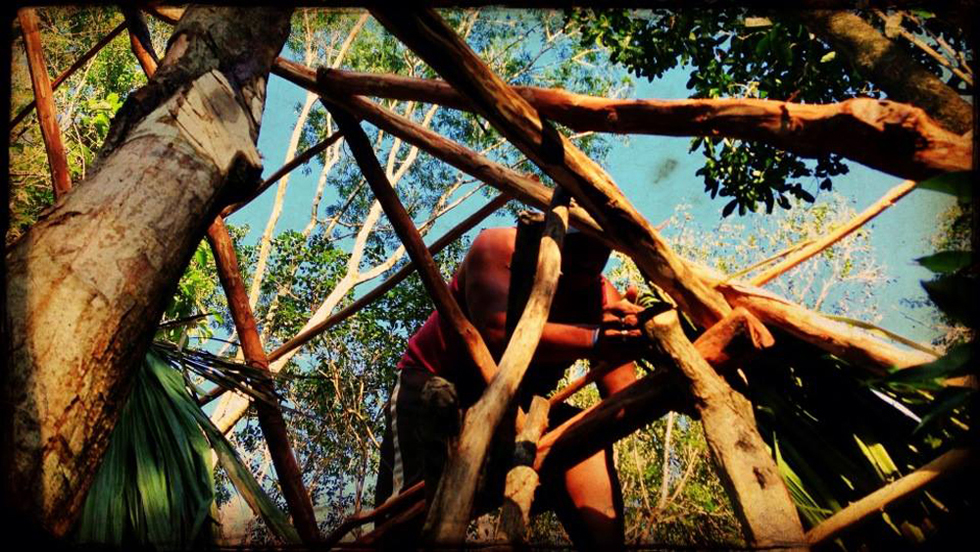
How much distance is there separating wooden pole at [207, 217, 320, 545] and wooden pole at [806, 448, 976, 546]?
2.09m

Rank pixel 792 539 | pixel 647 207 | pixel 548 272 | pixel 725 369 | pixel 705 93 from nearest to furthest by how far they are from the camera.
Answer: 1. pixel 792 539
2. pixel 725 369
3. pixel 548 272
4. pixel 705 93
5. pixel 647 207

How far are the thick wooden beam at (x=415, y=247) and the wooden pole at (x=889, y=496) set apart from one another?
1186 millimetres

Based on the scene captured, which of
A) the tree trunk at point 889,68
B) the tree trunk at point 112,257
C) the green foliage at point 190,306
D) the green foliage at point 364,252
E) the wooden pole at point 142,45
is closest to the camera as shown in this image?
the tree trunk at point 112,257

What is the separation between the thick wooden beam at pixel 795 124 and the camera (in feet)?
5.18

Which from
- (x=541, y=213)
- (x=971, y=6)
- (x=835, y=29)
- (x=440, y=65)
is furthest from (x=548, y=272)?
(x=835, y=29)

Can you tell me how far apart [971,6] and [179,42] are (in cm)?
222

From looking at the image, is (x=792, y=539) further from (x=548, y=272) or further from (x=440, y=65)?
(x=440, y=65)

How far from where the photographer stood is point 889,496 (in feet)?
6.16

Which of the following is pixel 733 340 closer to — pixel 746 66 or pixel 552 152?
pixel 552 152

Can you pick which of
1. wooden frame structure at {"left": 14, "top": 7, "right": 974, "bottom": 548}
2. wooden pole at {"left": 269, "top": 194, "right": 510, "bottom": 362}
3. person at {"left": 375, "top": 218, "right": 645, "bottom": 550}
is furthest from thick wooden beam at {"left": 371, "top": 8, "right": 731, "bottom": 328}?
wooden pole at {"left": 269, "top": 194, "right": 510, "bottom": 362}

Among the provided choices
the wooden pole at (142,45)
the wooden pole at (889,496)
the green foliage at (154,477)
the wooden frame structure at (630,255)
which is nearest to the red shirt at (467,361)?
the wooden frame structure at (630,255)

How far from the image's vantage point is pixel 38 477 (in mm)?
1194

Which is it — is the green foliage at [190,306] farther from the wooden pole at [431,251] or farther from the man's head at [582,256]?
the man's head at [582,256]

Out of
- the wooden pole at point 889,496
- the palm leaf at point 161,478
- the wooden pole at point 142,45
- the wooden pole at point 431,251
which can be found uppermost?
the wooden pole at point 142,45
